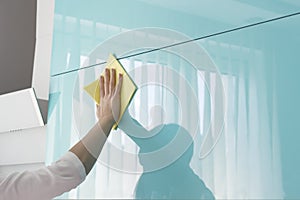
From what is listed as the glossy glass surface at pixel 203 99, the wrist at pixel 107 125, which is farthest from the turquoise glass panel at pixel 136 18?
the wrist at pixel 107 125

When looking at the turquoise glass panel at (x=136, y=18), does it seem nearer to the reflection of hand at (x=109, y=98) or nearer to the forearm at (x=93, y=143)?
the reflection of hand at (x=109, y=98)

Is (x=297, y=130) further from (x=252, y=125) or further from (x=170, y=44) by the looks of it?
(x=170, y=44)

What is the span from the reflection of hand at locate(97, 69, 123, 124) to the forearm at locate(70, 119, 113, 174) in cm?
1

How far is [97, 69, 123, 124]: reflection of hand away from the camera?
3.60 ft

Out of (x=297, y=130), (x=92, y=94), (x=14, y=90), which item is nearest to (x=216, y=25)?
(x=297, y=130)

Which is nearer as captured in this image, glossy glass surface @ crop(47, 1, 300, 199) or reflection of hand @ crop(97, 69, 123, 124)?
glossy glass surface @ crop(47, 1, 300, 199)

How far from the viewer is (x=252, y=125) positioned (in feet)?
2.74

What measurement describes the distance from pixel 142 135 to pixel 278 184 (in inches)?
13.8

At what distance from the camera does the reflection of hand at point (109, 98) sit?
3.60 feet

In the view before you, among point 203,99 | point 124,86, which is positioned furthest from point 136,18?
point 203,99

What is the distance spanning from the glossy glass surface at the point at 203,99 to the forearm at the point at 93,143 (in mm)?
20

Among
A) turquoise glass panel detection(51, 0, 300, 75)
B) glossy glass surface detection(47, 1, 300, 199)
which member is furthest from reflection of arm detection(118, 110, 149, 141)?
turquoise glass panel detection(51, 0, 300, 75)

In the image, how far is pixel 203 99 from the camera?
928 millimetres

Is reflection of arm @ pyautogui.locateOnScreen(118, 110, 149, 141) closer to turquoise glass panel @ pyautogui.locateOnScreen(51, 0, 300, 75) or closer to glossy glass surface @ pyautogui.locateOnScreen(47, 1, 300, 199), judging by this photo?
glossy glass surface @ pyautogui.locateOnScreen(47, 1, 300, 199)
